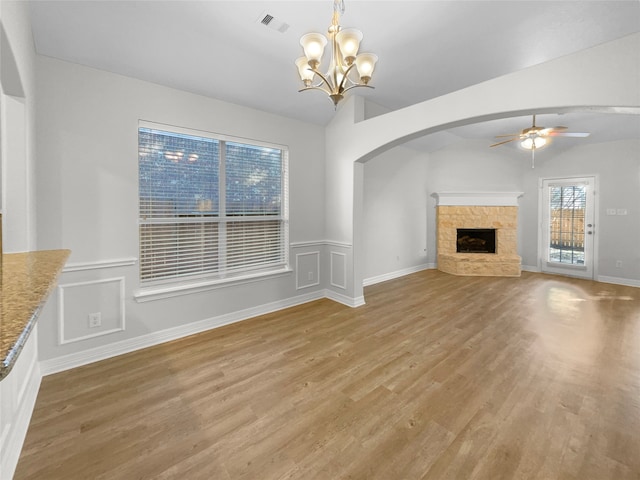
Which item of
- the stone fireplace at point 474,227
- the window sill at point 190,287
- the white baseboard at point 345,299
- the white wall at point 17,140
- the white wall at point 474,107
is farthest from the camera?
the stone fireplace at point 474,227

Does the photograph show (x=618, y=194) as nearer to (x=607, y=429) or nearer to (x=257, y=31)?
(x=607, y=429)

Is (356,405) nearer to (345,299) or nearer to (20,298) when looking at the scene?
(20,298)

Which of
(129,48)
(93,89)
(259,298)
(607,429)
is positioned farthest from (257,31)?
(607,429)

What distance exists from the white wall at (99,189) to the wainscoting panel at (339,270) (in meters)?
1.80

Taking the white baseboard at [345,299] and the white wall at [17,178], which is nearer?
the white wall at [17,178]

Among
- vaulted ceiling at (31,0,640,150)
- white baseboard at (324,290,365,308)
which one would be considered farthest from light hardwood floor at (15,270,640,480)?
vaulted ceiling at (31,0,640,150)

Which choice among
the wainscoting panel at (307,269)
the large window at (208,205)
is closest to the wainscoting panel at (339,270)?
the wainscoting panel at (307,269)

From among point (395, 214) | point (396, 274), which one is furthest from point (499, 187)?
point (396, 274)

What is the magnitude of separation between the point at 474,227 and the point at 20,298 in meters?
7.28

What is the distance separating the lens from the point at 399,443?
1.69 metres

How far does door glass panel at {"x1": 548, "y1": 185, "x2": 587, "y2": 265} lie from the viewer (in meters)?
5.89

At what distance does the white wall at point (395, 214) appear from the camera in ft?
17.5

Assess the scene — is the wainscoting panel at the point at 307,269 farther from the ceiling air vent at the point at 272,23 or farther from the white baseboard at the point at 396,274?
the ceiling air vent at the point at 272,23

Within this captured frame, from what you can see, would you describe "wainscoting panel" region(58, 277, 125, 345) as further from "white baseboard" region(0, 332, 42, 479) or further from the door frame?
the door frame
